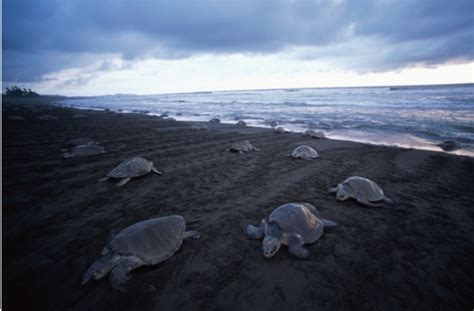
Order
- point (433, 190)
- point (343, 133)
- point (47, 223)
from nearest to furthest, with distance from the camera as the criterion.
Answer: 1. point (47, 223)
2. point (433, 190)
3. point (343, 133)

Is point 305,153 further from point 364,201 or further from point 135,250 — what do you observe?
point 135,250

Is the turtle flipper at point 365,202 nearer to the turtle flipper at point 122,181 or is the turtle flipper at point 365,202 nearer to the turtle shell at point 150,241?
the turtle shell at point 150,241

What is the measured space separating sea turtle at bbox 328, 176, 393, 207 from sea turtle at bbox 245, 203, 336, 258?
1.41 meters

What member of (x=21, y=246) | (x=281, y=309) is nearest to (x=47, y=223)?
(x=21, y=246)

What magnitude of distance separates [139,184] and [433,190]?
26.2 feet

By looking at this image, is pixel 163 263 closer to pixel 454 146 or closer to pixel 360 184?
pixel 360 184

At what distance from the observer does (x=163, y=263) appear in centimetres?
321

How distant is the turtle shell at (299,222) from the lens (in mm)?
3588

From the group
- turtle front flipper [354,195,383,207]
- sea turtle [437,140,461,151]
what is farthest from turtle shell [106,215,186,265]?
sea turtle [437,140,461,151]

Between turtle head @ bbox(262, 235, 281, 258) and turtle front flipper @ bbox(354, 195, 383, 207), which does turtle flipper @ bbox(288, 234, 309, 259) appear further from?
turtle front flipper @ bbox(354, 195, 383, 207)

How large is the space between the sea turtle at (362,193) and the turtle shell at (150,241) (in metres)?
3.75

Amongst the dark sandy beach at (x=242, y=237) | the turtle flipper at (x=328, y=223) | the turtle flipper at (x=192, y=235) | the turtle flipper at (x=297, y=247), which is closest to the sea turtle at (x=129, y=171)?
the dark sandy beach at (x=242, y=237)

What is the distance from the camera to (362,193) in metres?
4.93

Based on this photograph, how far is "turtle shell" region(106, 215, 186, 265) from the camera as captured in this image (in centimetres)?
310
